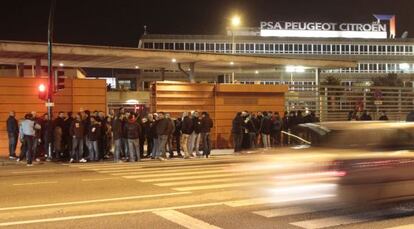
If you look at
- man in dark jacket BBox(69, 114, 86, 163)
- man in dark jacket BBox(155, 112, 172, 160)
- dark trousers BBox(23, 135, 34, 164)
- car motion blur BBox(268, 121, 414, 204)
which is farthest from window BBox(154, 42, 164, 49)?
car motion blur BBox(268, 121, 414, 204)

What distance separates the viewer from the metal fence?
3061 centimetres

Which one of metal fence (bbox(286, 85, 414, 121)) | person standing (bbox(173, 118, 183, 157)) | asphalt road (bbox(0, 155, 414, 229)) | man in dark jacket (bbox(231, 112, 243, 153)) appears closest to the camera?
asphalt road (bbox(0, 155, 414, 229))

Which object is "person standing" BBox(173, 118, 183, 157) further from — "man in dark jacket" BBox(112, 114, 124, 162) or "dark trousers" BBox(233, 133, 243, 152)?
"man in dark jacket" BBox(112, 114, 124, 162)

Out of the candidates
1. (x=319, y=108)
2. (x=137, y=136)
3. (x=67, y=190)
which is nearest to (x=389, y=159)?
(x=67, y=190)

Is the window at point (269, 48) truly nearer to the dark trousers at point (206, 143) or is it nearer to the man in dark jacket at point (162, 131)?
the dark trousers at point (206, 143)

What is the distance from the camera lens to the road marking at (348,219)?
8.50 metres

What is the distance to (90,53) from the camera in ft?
84.2

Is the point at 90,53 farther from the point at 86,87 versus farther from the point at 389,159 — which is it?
the point at 389,159

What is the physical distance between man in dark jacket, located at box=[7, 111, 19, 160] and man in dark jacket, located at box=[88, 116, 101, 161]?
9.53ft

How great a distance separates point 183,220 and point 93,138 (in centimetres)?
1212

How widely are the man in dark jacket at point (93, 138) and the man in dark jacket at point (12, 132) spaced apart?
2904 mm

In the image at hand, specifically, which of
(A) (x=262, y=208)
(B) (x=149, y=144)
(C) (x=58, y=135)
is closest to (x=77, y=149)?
(C) (x=58, y=135)

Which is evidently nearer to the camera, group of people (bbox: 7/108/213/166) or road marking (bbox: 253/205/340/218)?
road marking (bbox: 253/205/340/218)

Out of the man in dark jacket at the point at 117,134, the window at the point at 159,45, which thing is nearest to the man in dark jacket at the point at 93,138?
the man in dark jacket at the point at 117,134
